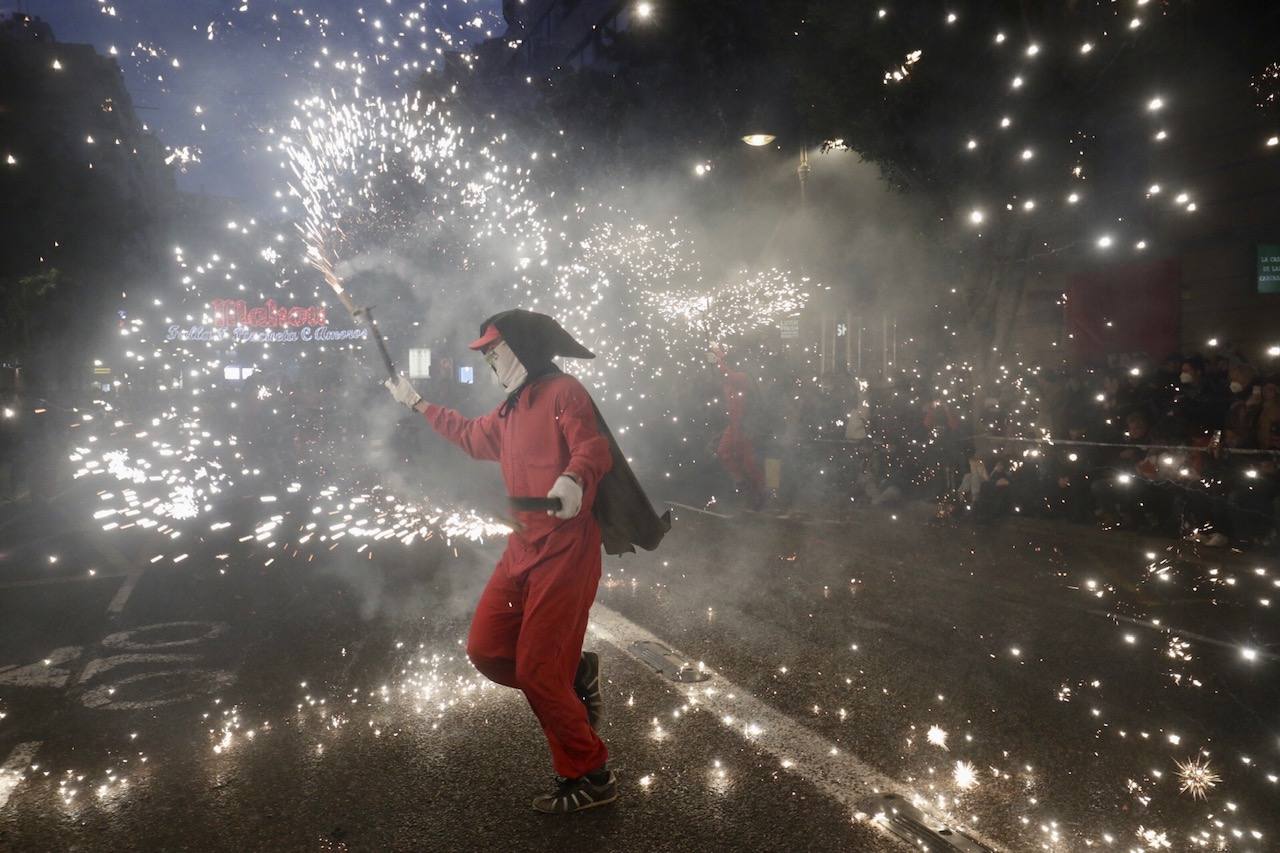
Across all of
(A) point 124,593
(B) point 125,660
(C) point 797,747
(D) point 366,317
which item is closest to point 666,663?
(C) point 797,747

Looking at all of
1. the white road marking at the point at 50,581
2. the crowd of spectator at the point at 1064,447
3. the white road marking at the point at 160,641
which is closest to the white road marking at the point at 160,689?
the white road marking at the point at 160,641

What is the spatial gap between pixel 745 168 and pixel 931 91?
35.4ft

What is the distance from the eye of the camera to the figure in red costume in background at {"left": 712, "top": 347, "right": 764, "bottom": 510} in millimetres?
12648

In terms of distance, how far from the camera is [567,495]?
3582 mm

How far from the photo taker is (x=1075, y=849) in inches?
132

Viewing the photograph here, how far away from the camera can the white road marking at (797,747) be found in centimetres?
381

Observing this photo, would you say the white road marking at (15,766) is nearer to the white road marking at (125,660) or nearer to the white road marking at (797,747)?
the white road marking at (125,660)

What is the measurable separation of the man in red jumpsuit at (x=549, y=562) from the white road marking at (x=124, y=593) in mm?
4728

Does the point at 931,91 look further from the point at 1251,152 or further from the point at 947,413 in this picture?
the point at 1251,152

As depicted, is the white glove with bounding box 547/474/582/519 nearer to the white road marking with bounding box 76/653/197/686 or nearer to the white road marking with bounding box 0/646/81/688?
the white road marking with bounding box 76/653/197/686

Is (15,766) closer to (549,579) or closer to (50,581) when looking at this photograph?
(549,579)

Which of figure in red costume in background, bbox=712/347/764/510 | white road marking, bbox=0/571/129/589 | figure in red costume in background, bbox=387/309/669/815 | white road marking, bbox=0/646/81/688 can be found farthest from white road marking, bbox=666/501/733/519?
figure in red costume in background, bbox=387/309/669/815

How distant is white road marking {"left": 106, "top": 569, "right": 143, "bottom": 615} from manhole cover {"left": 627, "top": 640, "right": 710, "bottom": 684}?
167 inches

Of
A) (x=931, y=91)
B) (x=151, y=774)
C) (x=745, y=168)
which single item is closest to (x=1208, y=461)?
(x=931, y=91)
